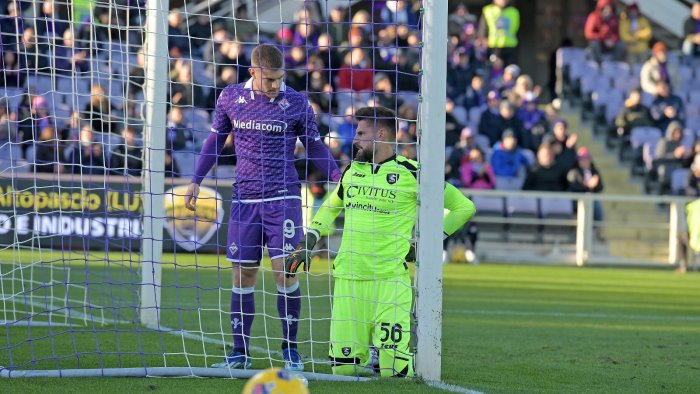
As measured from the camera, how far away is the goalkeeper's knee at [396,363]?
7.62m

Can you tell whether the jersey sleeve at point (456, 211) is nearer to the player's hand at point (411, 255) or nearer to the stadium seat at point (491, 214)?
the player's hand at point (411, 255)

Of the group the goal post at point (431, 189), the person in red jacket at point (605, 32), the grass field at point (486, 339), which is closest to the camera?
the goal post at point (431, 189)

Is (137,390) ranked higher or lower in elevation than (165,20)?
lower

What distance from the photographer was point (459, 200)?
787cm

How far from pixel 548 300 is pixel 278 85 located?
284 inches

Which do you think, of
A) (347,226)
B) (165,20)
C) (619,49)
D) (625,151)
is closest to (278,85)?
(347,226)

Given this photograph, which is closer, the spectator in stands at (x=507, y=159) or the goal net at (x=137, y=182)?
the goal net at (x=137, y=182)

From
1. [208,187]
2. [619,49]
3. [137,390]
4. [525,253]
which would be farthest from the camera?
[619,49]

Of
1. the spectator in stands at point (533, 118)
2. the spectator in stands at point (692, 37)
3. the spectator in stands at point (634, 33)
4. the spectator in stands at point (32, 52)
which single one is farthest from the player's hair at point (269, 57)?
the spectator in stands at point (692, 37)

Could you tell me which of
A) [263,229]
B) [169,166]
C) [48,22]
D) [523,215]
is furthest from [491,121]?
[263,229]

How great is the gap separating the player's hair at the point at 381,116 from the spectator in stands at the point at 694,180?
611 inches

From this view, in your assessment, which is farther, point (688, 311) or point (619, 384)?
point (688, 311)

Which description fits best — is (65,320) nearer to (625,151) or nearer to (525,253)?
(525,253)

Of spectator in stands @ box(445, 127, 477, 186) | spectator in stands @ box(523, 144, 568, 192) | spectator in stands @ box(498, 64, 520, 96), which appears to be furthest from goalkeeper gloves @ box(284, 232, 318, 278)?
spectator in stands @ box(498, 64, 520, 96)
